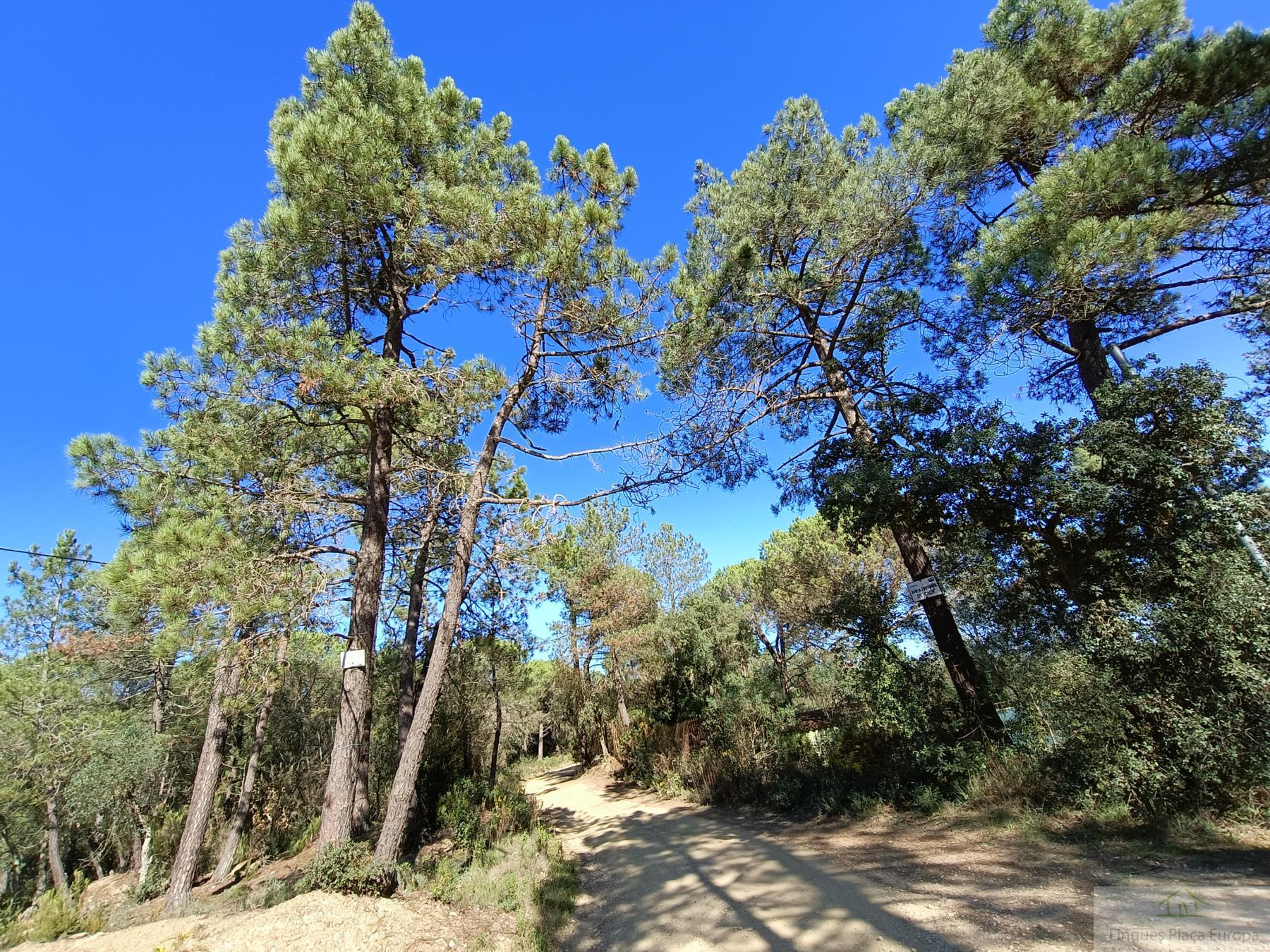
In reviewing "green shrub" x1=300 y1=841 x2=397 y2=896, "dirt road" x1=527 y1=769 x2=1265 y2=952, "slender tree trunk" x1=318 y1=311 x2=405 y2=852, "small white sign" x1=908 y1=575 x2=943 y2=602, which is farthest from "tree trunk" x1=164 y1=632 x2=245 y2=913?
"small white sign" x1=908 y1=575 x2=943 y2=602

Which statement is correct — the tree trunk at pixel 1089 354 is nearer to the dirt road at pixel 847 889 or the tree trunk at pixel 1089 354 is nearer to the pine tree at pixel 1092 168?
the pine tree at pixel 1092 168

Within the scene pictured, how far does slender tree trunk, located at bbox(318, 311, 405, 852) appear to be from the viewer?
5.14 m

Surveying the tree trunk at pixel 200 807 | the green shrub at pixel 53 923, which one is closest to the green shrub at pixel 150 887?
the tree trunk at pixel 200 807

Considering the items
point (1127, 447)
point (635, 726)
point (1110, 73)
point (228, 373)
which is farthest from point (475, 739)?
point (1110, 73)

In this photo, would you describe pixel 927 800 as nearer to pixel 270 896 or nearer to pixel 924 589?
pixel 924 589

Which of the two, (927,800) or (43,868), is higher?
(927,800)

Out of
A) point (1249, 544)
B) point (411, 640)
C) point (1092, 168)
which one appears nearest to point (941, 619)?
point (1249, 544)

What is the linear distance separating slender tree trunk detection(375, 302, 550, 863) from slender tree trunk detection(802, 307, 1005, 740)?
5.06m

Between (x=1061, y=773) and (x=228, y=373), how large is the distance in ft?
34.6

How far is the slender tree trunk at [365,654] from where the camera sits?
514cm

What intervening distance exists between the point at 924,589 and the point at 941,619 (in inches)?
21.8

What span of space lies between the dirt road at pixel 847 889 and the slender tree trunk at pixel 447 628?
211cm

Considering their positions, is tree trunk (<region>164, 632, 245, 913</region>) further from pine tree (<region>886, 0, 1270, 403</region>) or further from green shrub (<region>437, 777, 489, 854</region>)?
pine tree (<region>886, 0, 1270, 403</region>)

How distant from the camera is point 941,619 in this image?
6973mm
